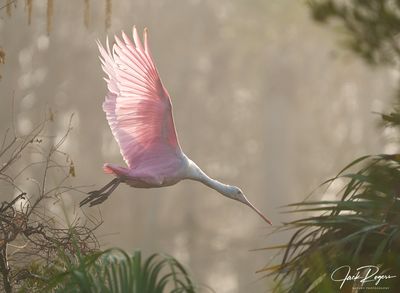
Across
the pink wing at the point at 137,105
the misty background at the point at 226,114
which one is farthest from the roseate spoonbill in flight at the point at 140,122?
the misty background at the point at 226,114

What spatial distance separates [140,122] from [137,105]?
5.4 inches

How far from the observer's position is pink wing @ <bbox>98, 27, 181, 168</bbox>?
9508 millimetres

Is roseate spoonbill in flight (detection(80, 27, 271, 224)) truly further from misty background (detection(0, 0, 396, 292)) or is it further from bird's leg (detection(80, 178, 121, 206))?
misty background (detection(0, 0, 396, 292))

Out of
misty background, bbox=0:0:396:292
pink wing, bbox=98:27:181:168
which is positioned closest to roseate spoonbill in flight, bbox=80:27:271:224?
pink wing, bbox=98:27:181:168

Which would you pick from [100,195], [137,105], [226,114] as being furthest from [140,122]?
[226,114]

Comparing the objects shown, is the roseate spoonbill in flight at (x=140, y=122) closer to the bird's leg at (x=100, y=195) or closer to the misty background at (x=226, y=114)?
the bird's leg at (x=100, y=195)

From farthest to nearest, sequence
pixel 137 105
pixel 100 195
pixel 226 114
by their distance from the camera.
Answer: pixel 226 114
pixel 137 105
pixel 100 195

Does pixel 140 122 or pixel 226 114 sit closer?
pixel 140 122

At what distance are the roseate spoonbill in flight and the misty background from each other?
27265mm

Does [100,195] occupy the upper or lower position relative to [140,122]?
lower

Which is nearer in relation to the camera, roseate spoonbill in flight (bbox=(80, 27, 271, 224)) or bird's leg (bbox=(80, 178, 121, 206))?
bird's leg (bbox=(80, 178, 121, 206))

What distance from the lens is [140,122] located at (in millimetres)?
9727

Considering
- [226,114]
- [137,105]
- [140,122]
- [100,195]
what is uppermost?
[226,114]

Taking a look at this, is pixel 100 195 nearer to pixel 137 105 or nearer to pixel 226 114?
Answer: pixel 137 105
